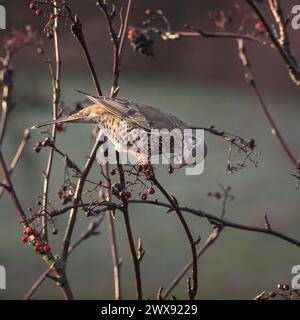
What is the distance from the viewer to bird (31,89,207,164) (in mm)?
2326

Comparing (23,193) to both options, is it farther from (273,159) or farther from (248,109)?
(248,109)

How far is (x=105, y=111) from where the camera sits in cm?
273

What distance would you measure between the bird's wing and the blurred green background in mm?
287

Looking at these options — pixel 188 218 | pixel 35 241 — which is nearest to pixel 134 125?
pixel 35 241

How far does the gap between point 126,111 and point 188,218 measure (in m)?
4.92

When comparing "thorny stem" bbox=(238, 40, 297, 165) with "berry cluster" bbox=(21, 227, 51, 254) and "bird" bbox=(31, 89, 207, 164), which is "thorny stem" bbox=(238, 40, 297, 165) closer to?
"bird" bbox=(31, 89, 207, 164)

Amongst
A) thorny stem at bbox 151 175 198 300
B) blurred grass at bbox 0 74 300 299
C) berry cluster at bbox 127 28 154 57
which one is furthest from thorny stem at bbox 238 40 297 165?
blurred grass at bbox 0 74 300 299

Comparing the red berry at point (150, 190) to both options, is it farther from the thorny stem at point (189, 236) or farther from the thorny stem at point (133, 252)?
the thorny stem at point (189, 236)

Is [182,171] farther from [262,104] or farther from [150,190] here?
[150,190]

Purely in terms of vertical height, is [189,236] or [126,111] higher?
[126,111]

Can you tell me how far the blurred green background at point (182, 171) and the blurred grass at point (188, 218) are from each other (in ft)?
0.04

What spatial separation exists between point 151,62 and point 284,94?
2498 mm

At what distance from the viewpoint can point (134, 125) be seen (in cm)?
257
